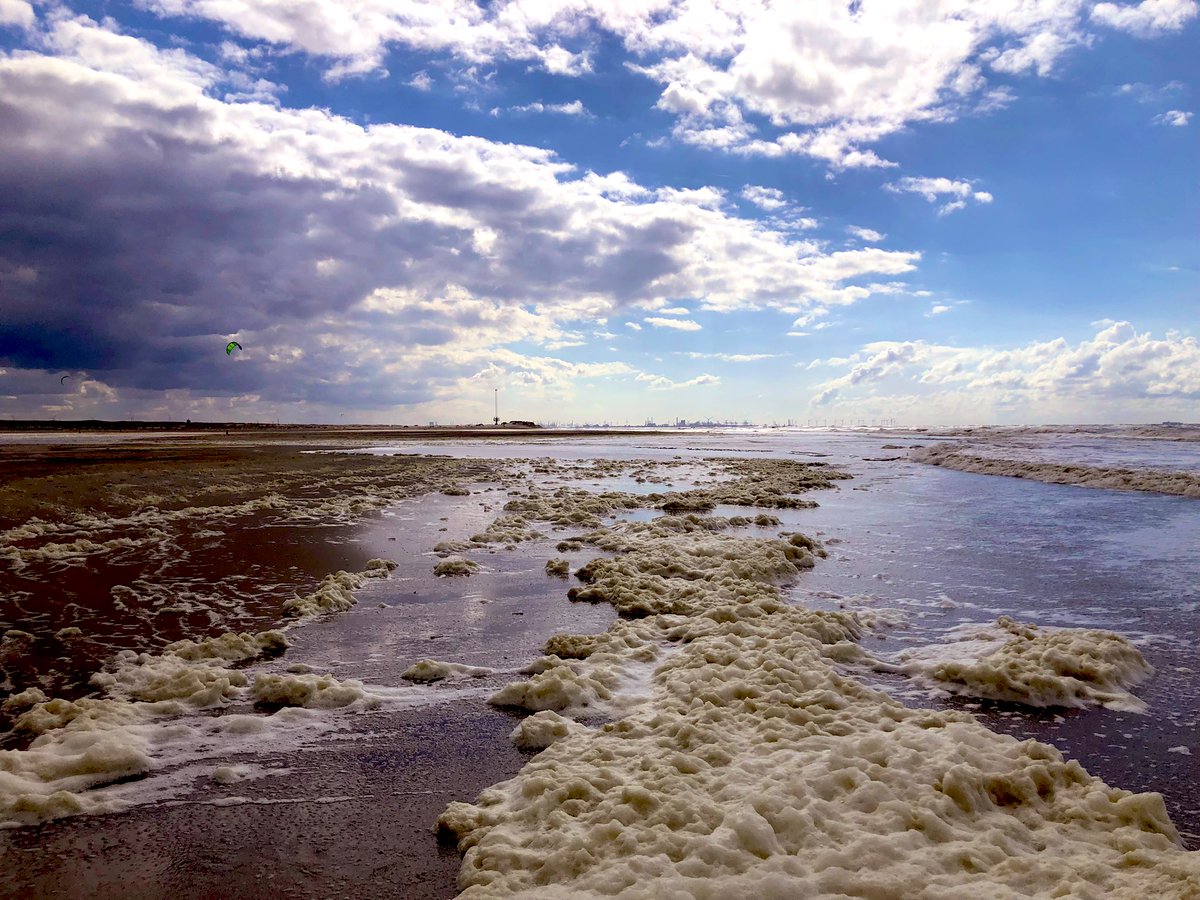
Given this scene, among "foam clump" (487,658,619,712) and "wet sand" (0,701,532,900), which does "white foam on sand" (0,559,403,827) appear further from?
"foam clump" (487,658,619,712)

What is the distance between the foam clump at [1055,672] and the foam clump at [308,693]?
5370 mm

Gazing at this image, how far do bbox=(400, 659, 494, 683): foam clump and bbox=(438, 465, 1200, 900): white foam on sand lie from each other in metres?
0.85

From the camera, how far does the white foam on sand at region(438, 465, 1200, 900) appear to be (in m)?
3.36

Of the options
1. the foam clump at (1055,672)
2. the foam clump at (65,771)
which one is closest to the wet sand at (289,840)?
the foam clump at (65,771)

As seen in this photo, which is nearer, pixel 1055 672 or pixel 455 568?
pixel 1055 672

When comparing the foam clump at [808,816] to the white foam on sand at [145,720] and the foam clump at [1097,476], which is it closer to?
the white foam on sand at [145,720]

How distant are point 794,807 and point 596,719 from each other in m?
1.98

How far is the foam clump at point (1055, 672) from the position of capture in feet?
19.2

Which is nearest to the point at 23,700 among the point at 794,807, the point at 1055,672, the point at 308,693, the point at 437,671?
the point at 308,693

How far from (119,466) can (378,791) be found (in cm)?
2993

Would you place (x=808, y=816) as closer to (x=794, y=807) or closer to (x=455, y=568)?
(x=794, y=807)

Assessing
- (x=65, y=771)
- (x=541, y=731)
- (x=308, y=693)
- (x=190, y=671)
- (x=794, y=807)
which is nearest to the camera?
(x=794, y=807)

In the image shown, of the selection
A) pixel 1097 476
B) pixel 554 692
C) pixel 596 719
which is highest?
pixel 1097 476

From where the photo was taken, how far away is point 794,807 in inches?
156
